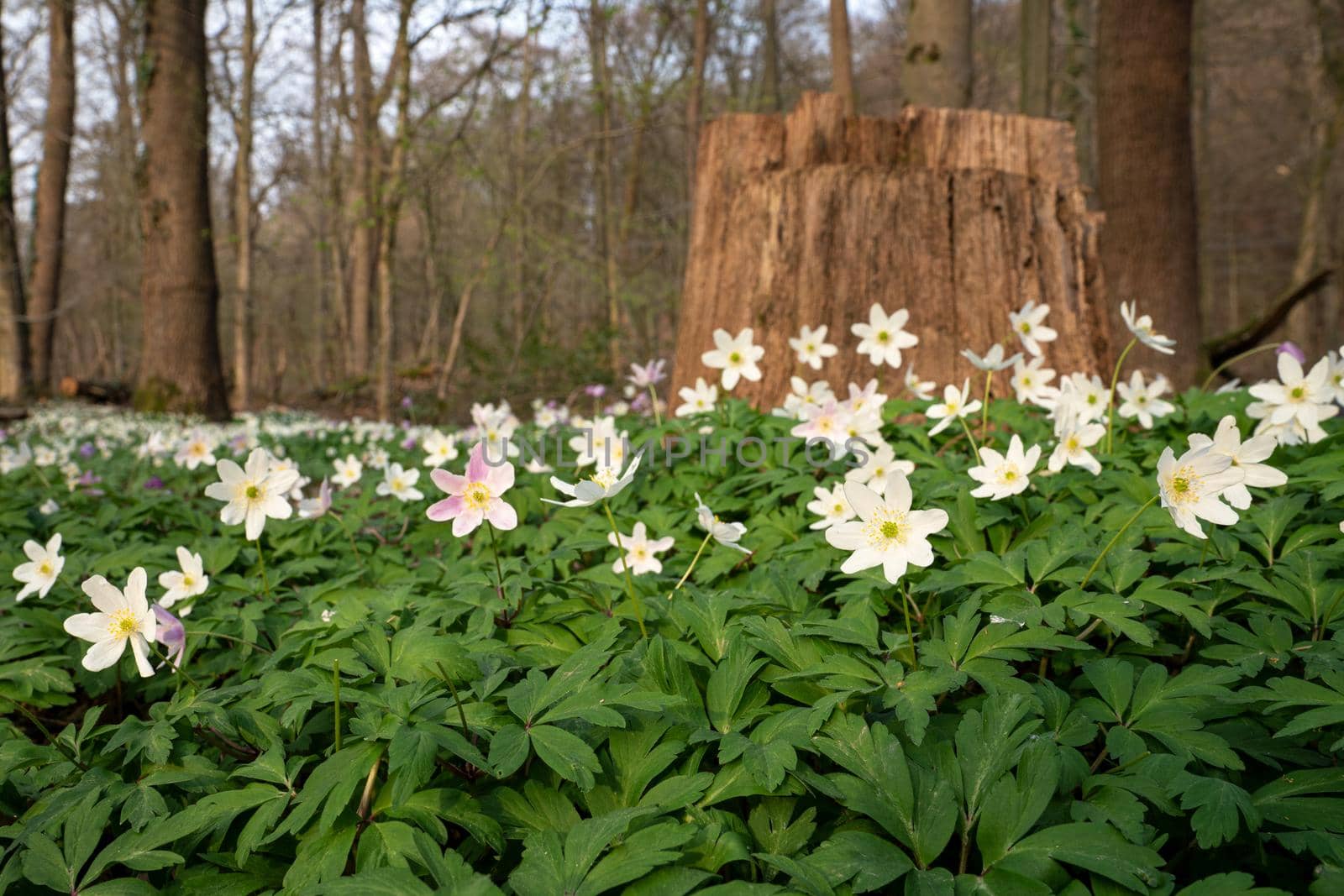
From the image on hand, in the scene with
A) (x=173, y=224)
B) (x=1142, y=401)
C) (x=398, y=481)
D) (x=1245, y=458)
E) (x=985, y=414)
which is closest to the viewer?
(x=1245, y=458)

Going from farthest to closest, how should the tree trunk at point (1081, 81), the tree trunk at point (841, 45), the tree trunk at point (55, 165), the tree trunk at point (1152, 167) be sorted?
the tree trunk at point (55, 165), the tree trunk at point (1081, 81), the tree trunk at point (841, 45), the tree trunk at point (1152, 167)

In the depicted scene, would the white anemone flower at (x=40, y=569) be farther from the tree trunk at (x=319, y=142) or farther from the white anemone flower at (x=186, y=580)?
the tree trunk at (x=319, y=142)

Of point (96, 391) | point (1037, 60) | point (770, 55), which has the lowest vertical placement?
point (96, 391)

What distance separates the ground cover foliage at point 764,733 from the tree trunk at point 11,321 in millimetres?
15128

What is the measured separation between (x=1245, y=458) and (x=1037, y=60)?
9.87m

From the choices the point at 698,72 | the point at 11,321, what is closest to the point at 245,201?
the point at 11,321

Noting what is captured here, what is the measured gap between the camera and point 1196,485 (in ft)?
4.34

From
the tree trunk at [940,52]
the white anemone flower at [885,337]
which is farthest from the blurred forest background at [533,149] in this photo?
the white anemone flower at [885,337]

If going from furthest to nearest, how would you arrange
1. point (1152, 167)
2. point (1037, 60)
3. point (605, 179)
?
1. point (605, 179)
2. point (1037, 60)
3. point (1152, 167)

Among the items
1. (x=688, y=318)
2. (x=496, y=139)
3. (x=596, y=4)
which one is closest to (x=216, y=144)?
(x=496, y=139)

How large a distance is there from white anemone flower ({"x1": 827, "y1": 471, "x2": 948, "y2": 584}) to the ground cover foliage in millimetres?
119

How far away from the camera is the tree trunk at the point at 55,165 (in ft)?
52.0

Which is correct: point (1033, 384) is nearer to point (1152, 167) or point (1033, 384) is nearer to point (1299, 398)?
point (1299, 398)

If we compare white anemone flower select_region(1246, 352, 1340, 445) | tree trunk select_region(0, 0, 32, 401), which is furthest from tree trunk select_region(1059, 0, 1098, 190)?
tree trunk select_region(0, 0, 32, 401)
